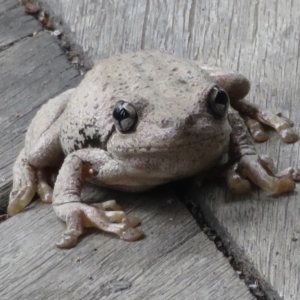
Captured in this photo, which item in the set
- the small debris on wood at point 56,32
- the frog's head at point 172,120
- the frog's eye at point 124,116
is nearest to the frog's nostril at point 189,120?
the frog's head at point 172,120

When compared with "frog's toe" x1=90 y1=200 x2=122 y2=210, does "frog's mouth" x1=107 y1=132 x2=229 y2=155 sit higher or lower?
higher

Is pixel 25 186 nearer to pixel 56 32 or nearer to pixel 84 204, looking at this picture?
pixel 84 204

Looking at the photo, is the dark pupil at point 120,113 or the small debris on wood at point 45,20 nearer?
the dark pupil at point 120,113

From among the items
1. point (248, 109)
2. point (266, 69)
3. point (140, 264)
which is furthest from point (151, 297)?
point (266, 69)

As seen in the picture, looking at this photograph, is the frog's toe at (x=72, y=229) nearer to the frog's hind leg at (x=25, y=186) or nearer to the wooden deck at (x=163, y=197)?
the wooden deck at (x=163, y=197)

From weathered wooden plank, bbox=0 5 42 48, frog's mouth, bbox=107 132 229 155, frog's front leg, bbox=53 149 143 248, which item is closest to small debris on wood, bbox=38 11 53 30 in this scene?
weathered wooden plank, bbox=0 5 42 48

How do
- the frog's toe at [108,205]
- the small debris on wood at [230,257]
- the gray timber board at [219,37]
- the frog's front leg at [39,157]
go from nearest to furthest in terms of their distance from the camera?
the small debris on wood at [230,257]
the frog's toe at [108,205]
the frog's front leg at [39,157]
the gray timber board at [219,37]

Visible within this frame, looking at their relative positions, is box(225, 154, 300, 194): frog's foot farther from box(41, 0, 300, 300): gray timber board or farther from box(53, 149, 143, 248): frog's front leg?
box(53, 149, 143, 248): frog's front leg
